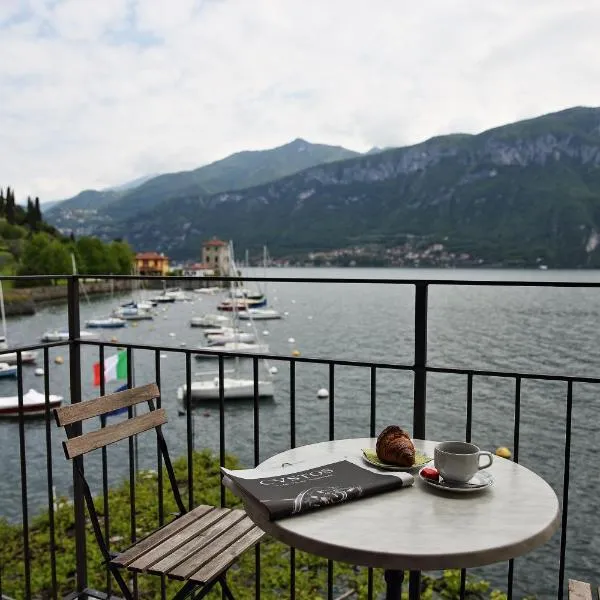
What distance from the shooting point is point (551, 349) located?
31.2 metres

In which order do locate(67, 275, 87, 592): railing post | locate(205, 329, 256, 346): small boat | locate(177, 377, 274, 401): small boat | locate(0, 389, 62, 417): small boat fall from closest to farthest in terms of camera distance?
locate(67, 275, 87, 592): railing post, locate(0, 389, 62, 417): small boat, locate(177, 377, 274, 401): small boat, locate(205, 329, 256, 346): small boat

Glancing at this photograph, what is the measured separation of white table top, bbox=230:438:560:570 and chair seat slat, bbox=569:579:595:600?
2.00ft

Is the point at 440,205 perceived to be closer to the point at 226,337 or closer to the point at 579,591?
the point at 226,337

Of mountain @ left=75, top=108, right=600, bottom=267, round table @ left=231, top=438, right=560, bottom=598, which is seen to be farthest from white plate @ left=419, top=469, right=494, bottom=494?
mountain @ left=75, top=108, right=600, bottom=267

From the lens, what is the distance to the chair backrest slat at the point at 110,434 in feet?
6.66

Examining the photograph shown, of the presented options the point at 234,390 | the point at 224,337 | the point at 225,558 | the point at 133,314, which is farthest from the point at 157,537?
the point at 133,314

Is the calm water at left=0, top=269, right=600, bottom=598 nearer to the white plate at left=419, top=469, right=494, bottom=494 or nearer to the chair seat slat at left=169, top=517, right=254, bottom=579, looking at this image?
the chair seat slat at left=169, top=517, right=254, bottom=579

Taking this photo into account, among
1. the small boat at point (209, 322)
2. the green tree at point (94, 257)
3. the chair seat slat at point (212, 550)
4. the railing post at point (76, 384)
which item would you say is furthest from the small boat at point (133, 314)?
the chair seat slat at point (212, 550)

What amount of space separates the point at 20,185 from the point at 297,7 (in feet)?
324

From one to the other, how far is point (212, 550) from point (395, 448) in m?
0.89

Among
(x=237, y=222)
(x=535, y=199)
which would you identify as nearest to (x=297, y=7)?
(x=535, y=199)

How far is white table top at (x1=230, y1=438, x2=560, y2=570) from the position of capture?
3.95 ft

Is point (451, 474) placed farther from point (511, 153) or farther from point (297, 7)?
point (511, 153)

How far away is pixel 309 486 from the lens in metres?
1.49
